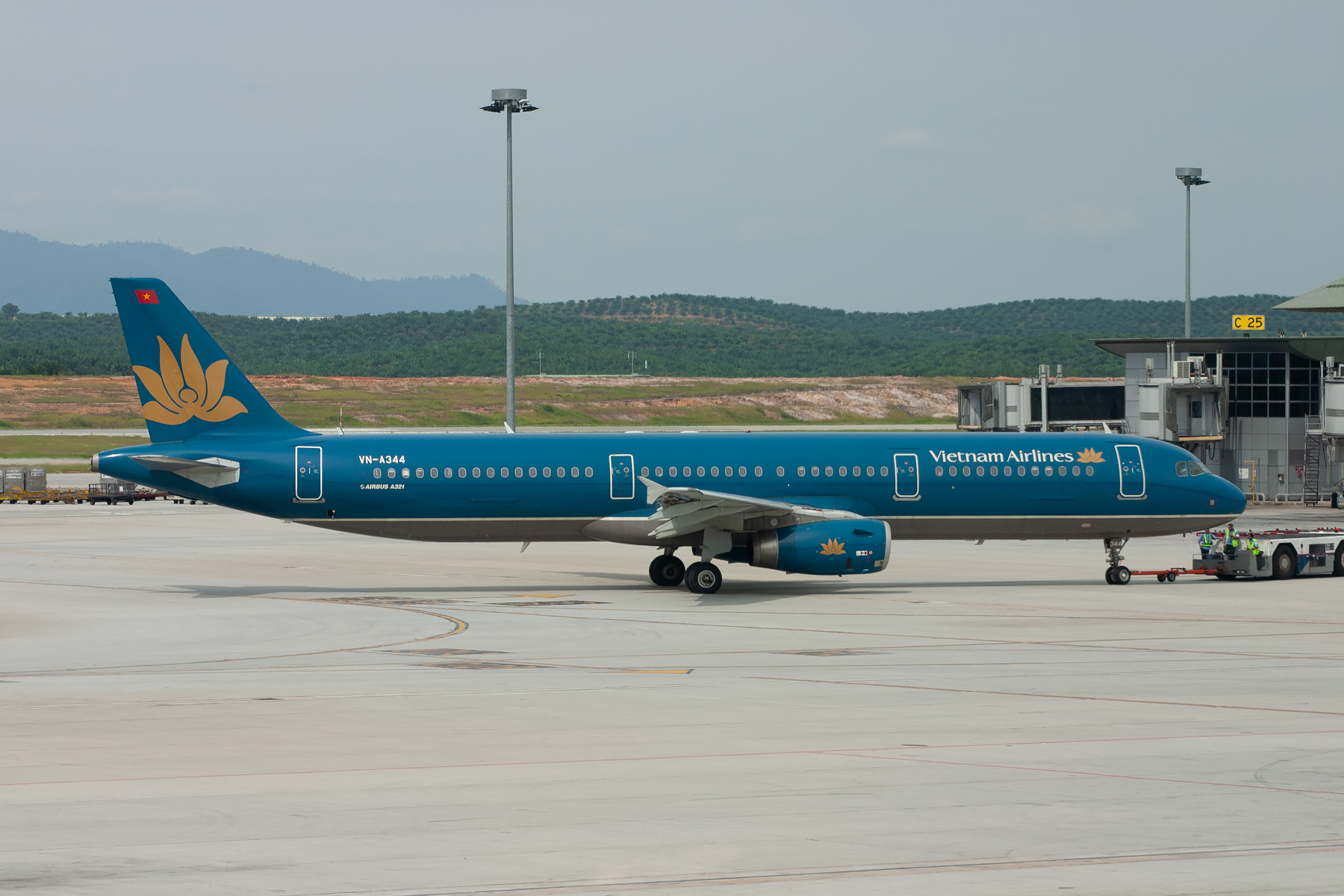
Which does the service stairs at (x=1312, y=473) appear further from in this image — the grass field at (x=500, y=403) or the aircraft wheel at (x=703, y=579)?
the grass field at (x=500, y=403)

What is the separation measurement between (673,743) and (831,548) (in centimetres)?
1672

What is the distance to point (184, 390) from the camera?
35.0 meters

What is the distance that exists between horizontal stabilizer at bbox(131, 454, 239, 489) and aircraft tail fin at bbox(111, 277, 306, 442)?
1.02 metres

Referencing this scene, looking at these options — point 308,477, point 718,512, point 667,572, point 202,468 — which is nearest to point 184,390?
point 202,468

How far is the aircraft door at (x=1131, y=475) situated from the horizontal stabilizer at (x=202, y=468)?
2320 cm

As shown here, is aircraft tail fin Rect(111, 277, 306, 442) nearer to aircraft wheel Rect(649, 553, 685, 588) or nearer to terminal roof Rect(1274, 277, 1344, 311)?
aircraft wheel Rect(649, 553, 685, 588)

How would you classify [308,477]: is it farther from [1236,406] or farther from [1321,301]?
[1321,301]

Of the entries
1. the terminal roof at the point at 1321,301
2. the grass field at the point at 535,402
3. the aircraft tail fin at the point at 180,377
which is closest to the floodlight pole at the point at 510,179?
the aircraft tail fin at the point at 180,377

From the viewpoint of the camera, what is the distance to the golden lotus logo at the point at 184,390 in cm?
3484

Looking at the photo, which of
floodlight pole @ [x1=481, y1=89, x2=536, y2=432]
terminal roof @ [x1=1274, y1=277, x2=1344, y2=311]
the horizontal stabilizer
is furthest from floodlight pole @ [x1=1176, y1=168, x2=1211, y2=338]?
the horizontal stabilizer

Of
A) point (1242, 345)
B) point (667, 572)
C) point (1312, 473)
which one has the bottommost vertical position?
point (667, 572)

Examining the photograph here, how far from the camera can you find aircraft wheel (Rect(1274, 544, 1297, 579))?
3666cm

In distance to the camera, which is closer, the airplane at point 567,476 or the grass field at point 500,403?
the airplane at point 567,476

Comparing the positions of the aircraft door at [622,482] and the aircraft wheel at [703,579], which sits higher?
the aircraft door at [622,482]
